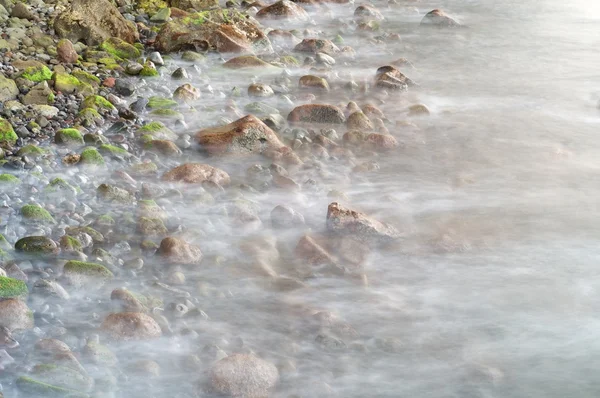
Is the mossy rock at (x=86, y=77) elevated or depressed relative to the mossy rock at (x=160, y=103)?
elevated

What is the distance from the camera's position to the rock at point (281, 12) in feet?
25.3

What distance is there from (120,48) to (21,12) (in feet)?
2.67

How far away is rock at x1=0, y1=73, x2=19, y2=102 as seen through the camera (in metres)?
4.75

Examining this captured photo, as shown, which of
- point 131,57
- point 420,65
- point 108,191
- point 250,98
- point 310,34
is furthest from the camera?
point 310,34

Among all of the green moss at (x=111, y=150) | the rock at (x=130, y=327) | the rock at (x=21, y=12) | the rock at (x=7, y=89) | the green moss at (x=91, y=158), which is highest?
the rock at (x=21, y=12)

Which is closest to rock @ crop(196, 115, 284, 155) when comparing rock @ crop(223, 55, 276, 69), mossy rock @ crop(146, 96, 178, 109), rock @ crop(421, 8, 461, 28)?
mossy rock @ crop(146, 96, 178, 109)

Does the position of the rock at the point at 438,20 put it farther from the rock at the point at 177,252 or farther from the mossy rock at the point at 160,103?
the rock at the point at 177,252

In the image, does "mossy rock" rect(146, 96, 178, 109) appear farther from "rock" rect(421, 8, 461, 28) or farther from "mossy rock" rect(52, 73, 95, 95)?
"rock" rect(421, 8, 461, 28)

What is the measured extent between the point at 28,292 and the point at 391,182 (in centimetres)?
215

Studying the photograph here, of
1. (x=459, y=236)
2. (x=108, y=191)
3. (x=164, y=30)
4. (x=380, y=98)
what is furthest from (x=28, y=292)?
(x=164, y=30)

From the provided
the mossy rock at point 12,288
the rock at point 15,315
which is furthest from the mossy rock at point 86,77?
the rock at point 15,315

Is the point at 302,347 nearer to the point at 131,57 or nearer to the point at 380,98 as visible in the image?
the point at 380,98

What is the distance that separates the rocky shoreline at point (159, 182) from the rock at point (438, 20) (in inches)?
39.9

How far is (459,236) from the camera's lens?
3.81 m
